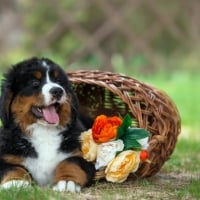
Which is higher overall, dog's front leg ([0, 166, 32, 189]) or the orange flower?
the orange flower

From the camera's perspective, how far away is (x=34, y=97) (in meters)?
5.41

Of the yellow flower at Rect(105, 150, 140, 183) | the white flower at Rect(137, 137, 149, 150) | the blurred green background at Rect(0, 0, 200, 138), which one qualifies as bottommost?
the yellow flower at Rect(105, 150, 140, 183)

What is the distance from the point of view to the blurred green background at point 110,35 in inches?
681

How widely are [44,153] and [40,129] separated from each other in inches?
7.0

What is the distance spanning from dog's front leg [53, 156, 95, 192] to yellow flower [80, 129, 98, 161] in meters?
0.06

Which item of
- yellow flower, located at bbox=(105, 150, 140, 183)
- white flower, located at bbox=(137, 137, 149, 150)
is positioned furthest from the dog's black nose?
white flower, located at bbox=(137, 137, 149, 150)

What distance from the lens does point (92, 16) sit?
18.2 meters

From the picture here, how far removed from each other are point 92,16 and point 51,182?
510 inches

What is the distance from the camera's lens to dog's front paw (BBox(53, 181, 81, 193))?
525 centimetres

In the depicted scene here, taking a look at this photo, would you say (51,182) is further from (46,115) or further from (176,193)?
(176,193)

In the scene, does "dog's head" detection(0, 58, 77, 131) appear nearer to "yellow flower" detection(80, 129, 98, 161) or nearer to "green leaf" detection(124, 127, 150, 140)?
"yellow flower" detection(80, 129, 98, 161)

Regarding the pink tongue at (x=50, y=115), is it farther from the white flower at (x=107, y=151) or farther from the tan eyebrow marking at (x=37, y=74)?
the white flower at (x=107, y=151)

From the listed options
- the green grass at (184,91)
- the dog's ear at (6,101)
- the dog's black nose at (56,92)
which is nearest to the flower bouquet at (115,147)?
the dog's black nose at (56,92)

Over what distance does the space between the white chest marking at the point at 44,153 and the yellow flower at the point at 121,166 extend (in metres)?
0.36
